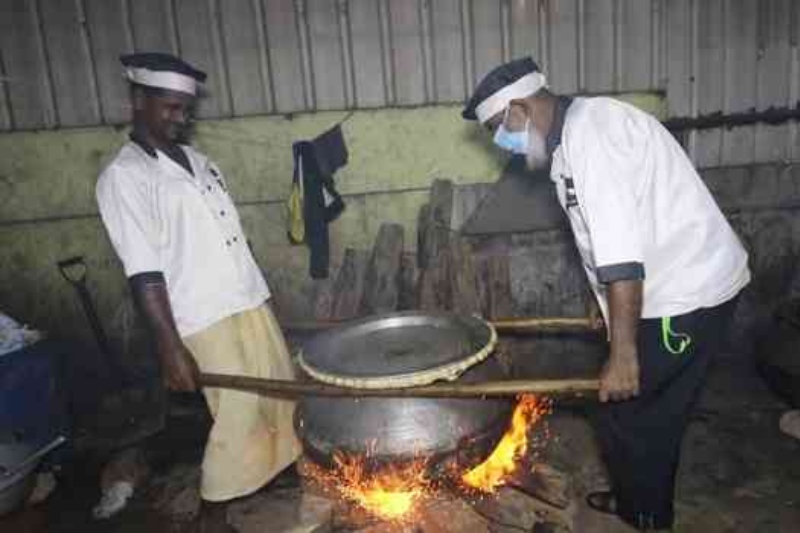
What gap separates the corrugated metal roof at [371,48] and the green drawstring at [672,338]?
3254 millimetres

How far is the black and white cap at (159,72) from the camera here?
335 cm

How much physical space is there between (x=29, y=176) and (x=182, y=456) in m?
2.89

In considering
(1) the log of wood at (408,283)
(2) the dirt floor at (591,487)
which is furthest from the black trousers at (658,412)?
(1) the log of wood at (408,283)

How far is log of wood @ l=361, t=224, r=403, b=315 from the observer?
4.98 metres

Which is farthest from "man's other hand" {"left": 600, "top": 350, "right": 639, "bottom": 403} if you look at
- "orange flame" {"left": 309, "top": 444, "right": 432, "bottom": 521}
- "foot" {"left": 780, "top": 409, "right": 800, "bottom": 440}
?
"foot" {"left": 780, "top": 409, "right": 800, "bottom": 440}

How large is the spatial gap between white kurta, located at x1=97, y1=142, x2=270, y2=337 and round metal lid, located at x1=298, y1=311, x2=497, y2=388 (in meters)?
0.72

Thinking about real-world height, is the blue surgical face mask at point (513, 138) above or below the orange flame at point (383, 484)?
above

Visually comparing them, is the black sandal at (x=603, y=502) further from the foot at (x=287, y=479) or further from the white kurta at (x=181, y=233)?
the white kurta at (x=181, y=233)

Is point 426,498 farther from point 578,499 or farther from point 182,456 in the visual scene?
point 182,456

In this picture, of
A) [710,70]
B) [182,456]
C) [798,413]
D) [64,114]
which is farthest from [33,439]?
[710,70]

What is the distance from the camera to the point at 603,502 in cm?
365

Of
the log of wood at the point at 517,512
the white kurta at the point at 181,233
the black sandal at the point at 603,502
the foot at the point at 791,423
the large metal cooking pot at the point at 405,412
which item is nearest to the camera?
the large metal cooking pot at the point at 405,412

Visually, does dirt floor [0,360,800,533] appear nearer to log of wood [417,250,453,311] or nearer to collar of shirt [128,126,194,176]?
log of wood [417,250,453,311]

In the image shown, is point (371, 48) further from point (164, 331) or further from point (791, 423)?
point (791, 423)
